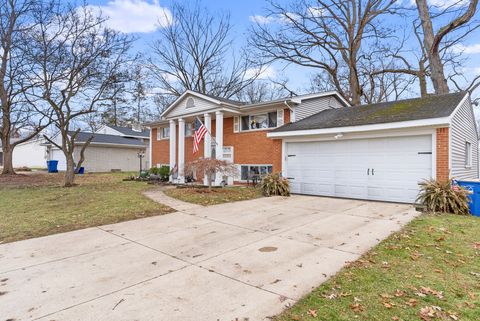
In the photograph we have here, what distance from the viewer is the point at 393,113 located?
422 inches

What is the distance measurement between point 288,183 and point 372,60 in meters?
17.8

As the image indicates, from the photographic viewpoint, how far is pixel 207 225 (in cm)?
703

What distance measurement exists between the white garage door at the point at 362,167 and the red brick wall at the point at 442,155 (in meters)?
0.26

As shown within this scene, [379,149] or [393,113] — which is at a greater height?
[393,113]

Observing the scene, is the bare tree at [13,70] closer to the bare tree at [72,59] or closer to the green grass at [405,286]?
the bare tree at [72,59]

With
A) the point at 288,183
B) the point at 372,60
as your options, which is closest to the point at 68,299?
the point at 288,183

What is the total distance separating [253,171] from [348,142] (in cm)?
560

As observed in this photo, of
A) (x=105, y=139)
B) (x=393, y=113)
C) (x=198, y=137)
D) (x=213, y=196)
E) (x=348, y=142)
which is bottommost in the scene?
(x=213, y=196)

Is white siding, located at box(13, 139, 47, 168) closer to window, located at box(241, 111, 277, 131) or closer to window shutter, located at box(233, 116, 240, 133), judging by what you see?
window shutter, located at box(233, 116, 240, 133)

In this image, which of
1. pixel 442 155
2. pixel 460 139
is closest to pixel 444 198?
pixel 442 155

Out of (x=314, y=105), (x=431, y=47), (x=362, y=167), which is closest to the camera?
(x=362, y=167)

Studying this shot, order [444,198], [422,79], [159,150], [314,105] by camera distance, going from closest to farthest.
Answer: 1. [444,198]
2. [314,105]
3. [422,79]
4. [159,150]

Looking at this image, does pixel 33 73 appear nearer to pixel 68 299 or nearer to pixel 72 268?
pixel 72 268

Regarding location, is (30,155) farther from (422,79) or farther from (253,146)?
(422,79)
